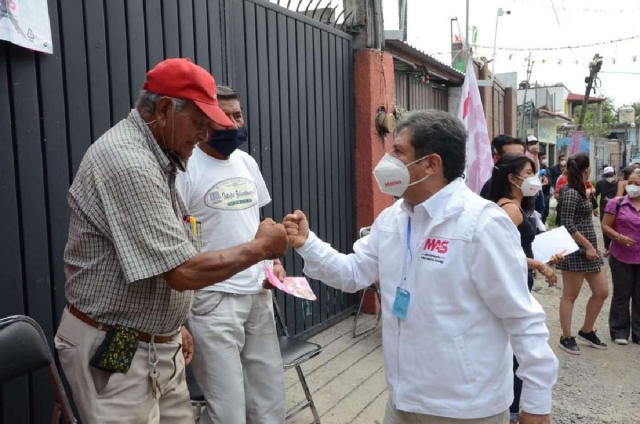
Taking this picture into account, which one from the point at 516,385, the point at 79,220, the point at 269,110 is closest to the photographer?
the point at 79,220

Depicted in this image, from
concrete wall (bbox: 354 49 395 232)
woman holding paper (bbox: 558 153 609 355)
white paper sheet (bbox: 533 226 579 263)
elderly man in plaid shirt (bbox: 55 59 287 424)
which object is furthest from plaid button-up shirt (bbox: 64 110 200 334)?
woman holding paper (bbox: 558 153 609 355)

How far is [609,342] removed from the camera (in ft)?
19.5

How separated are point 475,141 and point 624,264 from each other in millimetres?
1948

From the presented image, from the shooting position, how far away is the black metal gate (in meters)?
2.65

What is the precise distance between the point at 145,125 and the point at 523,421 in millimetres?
1642

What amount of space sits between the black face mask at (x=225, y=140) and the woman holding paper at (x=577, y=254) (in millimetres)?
3784

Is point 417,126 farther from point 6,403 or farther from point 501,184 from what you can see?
point 6,403

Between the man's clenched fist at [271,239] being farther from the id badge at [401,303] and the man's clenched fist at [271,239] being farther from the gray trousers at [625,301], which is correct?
the gray trousers at [625,301]

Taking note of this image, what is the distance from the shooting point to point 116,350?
77.4 inches

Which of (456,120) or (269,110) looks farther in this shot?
(269,110)

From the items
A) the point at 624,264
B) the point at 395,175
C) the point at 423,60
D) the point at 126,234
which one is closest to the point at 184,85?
the point at 126,234

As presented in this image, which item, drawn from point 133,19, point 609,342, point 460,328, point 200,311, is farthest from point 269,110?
point 609,342

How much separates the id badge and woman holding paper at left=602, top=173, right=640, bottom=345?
180 inches

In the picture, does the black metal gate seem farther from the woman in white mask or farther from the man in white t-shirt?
the woman in white mask
